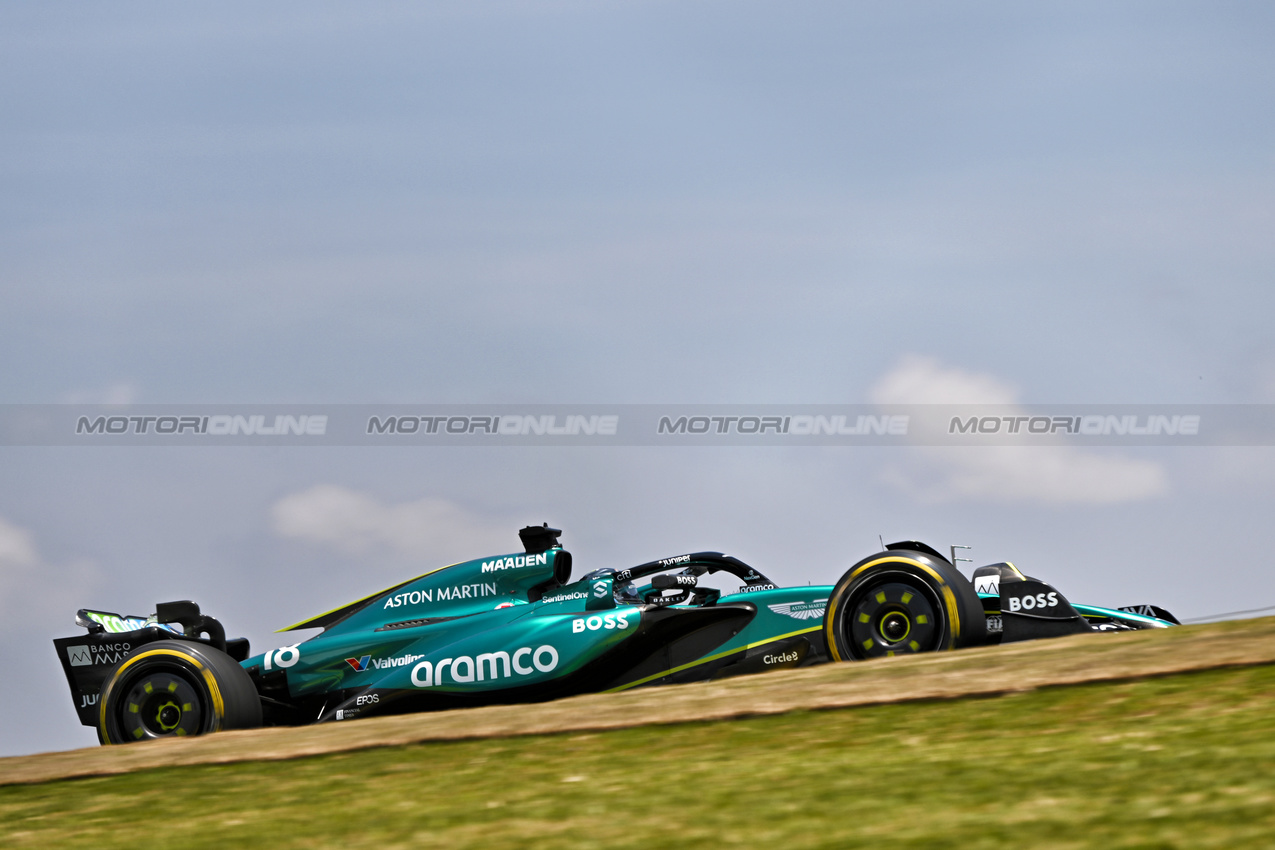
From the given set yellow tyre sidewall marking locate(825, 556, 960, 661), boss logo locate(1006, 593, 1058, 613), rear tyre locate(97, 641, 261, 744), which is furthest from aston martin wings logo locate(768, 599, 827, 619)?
rear tyre locate(97, 641, 261, 744)

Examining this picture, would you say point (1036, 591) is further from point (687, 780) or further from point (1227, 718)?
point (687, 780)

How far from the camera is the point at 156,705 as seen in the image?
388 inches

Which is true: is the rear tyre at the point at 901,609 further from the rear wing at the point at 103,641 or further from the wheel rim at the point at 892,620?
the rear wing at the point at 103,641

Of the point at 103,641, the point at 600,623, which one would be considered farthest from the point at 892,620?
the point at 103,641

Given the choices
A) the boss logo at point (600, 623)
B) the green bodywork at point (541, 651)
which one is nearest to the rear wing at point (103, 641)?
the green bodywork at point (541, 651)

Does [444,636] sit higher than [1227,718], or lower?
higher

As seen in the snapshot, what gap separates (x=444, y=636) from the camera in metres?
10.3

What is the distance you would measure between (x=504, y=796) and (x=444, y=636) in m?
4.71

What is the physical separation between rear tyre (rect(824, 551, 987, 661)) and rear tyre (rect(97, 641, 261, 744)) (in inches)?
176

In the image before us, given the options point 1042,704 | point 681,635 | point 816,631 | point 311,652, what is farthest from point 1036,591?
point 311,652

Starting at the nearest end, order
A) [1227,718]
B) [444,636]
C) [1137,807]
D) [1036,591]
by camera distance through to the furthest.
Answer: [1137,807], [1227,718], [1036,591], [444,636]

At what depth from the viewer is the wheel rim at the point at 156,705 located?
976 cm

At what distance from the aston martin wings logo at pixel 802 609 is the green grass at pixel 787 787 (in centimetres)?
297

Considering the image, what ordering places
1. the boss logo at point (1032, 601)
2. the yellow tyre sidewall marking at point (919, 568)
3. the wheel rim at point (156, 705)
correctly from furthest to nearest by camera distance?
the wheel rim at point (156, 705), the boss logo at point (1032, 601), the yellow tyre sidewall marking at point (919, 568)
